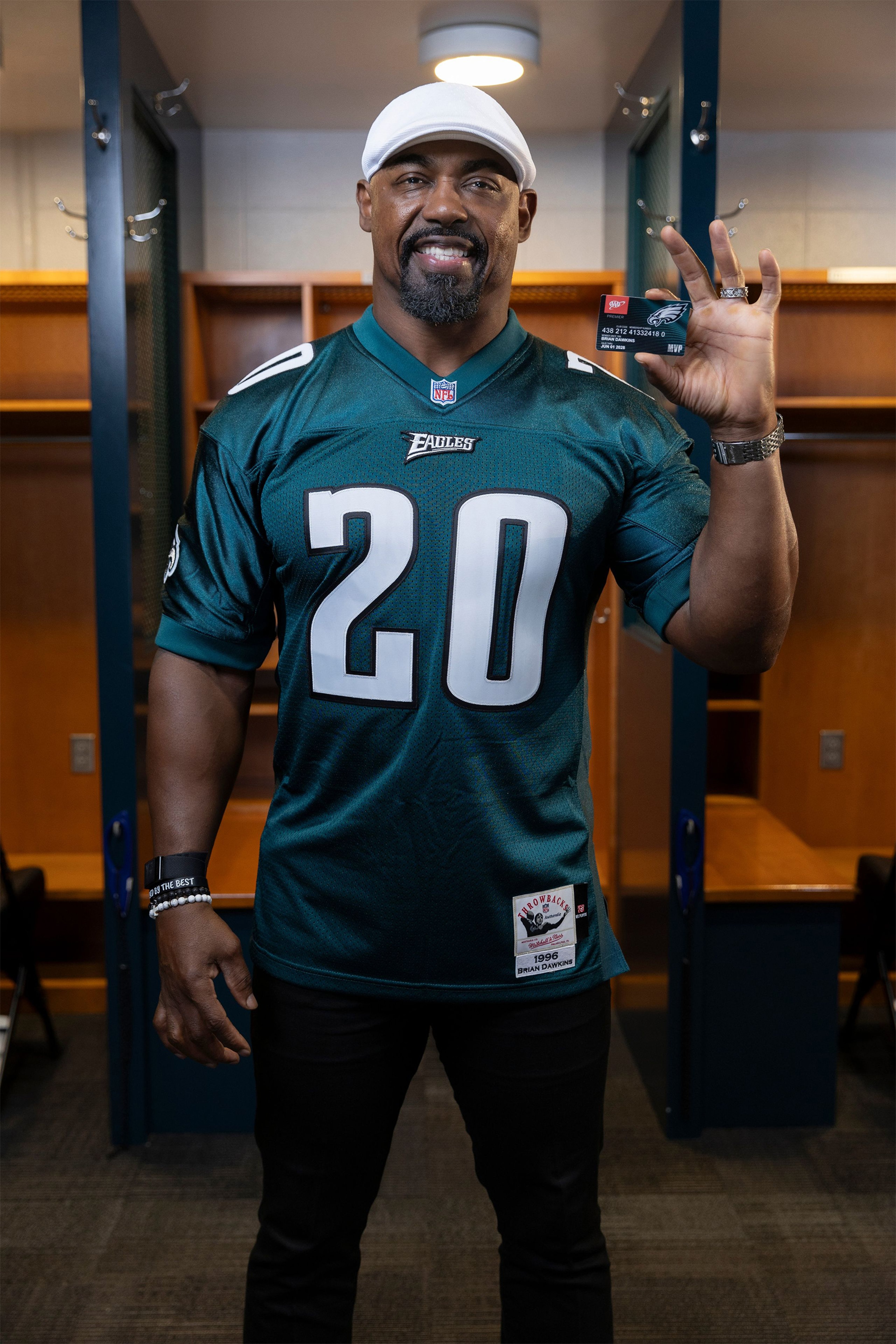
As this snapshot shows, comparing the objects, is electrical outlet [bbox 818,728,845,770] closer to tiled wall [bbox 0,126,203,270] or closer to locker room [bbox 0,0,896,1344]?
locker room [bbox 0,0,896,1344]

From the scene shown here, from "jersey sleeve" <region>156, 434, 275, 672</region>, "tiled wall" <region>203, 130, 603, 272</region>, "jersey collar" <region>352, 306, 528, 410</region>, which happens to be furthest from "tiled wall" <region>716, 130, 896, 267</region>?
"jersey sleeve" <region>156, 434, 275, 672</region>

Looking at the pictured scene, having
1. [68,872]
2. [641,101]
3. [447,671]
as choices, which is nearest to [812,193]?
[641,101]

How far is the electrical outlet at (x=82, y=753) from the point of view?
3434mm

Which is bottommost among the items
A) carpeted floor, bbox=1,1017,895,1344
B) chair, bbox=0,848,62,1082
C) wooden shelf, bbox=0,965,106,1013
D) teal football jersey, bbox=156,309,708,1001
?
carpeted floor, bbox=1,1017,895,1344

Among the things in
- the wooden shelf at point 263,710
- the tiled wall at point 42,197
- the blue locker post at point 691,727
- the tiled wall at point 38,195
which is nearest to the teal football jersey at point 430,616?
the blue locker post at point 691,727

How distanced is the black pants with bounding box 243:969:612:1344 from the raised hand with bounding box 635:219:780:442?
2.23 feet

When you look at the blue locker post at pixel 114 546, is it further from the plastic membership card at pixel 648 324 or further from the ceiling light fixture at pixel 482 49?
the plastic membership card at pixel 648 324

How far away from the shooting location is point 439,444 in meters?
1.27

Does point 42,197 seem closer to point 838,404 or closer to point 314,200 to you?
point 314,200

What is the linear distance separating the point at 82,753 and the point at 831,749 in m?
2.30

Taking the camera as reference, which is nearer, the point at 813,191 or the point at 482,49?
the point at 482,49

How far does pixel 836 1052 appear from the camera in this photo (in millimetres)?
2674

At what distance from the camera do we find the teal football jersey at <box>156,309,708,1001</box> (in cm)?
126

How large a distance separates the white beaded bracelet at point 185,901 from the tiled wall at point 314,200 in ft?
8.17
